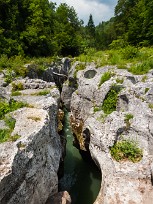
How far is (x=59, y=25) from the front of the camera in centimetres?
6259

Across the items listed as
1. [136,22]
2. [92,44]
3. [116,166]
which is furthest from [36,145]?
[92,44]

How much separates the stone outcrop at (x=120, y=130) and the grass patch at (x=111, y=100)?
249mm

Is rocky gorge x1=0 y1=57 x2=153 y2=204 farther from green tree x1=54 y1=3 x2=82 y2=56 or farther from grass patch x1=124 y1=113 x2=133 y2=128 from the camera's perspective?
green tree x1=54 y1=3 x2=82 y2=56

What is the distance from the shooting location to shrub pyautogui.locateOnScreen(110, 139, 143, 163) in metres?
15.0

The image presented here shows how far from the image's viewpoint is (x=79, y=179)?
21797 millimetres

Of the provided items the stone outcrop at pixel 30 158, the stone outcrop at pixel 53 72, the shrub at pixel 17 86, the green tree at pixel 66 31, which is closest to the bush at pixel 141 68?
the stone outcrop at pixel 30 158

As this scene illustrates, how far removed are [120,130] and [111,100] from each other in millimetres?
4034

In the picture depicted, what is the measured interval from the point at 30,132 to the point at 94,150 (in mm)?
5522

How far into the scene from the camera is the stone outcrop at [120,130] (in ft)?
44.3

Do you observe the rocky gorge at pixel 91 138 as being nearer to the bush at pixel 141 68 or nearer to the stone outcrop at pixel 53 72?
the bush at pixel 141 68

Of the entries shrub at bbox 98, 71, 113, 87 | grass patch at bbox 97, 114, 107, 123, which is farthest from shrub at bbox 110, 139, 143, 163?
shrub at bbox 98, 71, 113, 87

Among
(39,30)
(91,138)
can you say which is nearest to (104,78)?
(91,138)

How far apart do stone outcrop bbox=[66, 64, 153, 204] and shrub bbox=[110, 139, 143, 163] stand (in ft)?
0.78

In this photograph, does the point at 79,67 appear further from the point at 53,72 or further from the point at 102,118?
the point at 102,118
